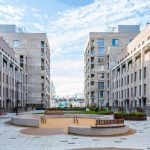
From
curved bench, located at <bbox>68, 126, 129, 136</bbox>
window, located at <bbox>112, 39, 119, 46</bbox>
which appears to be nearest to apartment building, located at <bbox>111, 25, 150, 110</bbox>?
window, located at <bbox>112, 39, 119, 46</bbox>

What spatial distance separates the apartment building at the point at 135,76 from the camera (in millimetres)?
56531

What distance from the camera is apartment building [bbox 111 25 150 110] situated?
5653 centimetres

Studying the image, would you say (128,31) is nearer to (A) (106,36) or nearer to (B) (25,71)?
(A) (106,36)

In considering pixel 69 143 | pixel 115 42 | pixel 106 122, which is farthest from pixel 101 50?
pixel 69 143

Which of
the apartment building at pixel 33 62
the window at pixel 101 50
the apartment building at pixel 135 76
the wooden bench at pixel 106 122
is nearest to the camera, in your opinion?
the wooden bench at pixel 106 122

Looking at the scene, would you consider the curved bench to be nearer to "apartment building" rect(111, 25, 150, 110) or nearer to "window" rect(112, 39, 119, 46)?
"apartment building" rect(111, 25, 150, 110)

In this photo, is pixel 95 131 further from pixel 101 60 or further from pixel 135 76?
pixel 101 60

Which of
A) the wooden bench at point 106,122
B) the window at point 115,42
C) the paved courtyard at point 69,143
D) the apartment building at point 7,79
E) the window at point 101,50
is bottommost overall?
the paved courtyard at point 69,143

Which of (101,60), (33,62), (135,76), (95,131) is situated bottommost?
(95,131)

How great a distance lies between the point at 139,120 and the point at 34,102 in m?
71.1

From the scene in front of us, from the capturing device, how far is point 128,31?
106 m

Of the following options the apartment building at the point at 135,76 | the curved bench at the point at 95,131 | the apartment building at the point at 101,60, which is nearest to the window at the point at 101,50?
the apartment building at the point at 101,60

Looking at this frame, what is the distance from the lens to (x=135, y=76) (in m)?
65.1

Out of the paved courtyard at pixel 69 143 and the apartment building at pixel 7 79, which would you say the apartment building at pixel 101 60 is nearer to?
the apartment building at pixel 7 79
